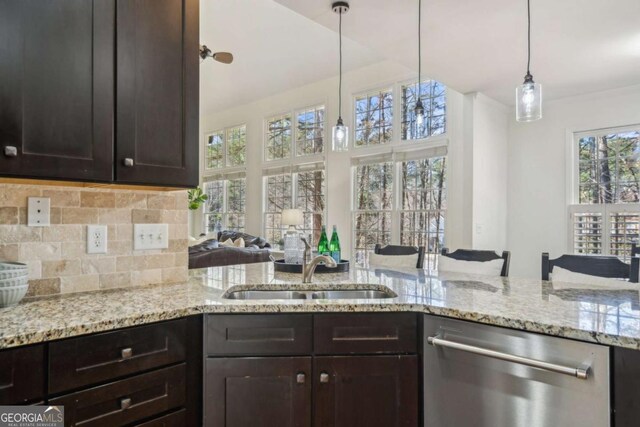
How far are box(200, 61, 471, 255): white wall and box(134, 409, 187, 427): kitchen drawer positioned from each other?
3729 millimetres

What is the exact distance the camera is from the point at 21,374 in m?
0.99

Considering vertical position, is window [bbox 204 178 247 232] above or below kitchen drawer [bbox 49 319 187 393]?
above

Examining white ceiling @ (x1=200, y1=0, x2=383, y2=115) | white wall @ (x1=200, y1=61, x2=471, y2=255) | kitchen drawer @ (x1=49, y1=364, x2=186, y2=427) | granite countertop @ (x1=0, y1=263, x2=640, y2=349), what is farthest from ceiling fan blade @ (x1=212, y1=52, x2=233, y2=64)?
kitchen drawer @ (x1=49, y1=364, x2=186, y2=427)

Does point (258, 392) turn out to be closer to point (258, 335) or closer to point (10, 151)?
point (258, 335)

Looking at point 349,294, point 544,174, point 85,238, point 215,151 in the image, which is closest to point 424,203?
point 544,174

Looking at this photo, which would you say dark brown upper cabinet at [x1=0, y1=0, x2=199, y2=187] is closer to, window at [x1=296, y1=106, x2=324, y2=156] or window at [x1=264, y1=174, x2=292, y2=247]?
window at [x1=296, y1=106, x2=324, y2=156]

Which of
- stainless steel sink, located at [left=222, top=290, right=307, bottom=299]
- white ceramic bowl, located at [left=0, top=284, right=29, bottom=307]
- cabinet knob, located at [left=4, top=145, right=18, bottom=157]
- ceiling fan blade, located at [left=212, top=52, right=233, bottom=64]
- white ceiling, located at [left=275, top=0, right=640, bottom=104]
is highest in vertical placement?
ceiling fan blade, located at [left=212, top=52, right=233, bottom=64]

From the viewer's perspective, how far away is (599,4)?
8.01 feet

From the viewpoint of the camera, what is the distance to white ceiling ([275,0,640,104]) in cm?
249

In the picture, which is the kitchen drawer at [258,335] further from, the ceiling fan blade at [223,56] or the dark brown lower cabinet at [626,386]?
the ceiling fan blade at [223,56]

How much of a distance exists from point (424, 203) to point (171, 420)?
4.28m

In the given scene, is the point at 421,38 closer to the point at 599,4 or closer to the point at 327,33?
the point at 599,4

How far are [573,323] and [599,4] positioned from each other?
2.33m

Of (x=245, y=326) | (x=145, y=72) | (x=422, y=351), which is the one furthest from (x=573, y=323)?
(x=145, y=72)
